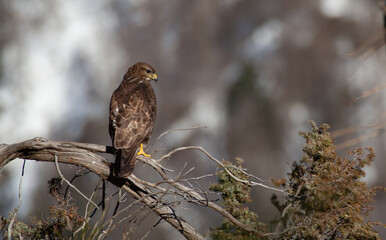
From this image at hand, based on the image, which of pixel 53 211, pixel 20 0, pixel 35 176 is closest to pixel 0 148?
pixel 53 211

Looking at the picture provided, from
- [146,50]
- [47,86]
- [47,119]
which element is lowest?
[47,119]

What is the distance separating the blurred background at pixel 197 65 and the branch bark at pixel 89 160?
12.3 metres

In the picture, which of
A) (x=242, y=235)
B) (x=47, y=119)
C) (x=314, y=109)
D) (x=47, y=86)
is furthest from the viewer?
(x=47, y=86)

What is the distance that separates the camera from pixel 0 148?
215 inches

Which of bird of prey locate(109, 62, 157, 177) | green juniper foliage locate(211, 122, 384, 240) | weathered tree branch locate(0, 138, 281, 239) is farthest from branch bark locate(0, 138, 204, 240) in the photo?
green juniper foliage locate(211, 122, 384, 240)

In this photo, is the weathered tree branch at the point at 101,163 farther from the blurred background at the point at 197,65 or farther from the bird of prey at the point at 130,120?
the blurred background at the point at 197,65

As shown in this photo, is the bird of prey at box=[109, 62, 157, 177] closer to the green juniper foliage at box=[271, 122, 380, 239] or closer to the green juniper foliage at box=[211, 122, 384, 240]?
the green juniper foliage at box=[211, 122, 384, 240]

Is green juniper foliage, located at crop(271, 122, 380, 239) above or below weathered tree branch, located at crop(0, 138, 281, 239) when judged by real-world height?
above

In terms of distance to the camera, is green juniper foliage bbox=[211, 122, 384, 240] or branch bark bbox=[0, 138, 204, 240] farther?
branch bark bbox=[0, 138, 204, 240]

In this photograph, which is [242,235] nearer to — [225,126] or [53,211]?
[53,211]

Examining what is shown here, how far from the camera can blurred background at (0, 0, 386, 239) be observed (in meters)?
19.7

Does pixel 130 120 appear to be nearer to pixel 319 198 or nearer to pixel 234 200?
pixel 234 200

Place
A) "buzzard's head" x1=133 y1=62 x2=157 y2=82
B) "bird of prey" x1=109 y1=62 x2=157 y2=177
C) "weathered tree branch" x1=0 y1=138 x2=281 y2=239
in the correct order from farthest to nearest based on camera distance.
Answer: "buzzard's head" x1=133 y1=62 x2=157 y2=82 → "bird of prey" x1=109 y1=62 x2=157 y2=177 → "weathered tree branch" x1=0 y1=138 x2=281 y2=239

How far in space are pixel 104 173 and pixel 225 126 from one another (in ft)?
51.7
